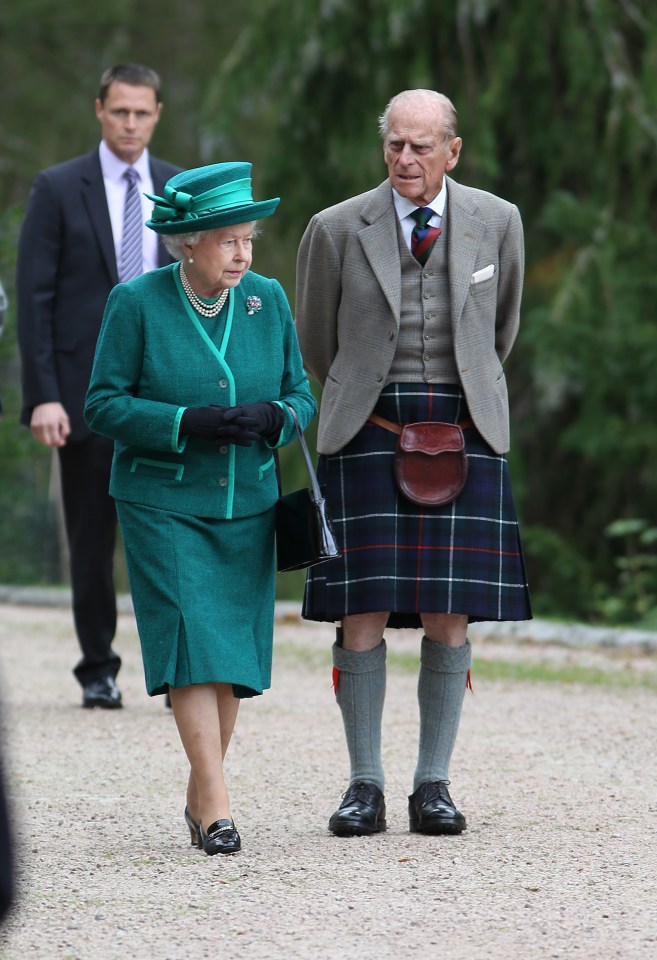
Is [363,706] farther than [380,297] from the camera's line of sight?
Yes

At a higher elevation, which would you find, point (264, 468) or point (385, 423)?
point (385, 423)

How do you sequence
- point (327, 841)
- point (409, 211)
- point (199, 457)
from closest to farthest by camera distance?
point (199, 457) < point (327, 841) < point (409, 211)

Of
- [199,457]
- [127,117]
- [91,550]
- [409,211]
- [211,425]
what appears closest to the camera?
[211,425]

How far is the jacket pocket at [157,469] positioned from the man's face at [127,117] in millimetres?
2343

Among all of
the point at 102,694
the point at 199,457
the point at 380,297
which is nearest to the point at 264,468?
the point at 199,457

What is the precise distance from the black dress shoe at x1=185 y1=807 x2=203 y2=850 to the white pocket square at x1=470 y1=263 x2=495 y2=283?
1434mm

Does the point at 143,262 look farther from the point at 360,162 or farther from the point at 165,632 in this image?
the point at 360,162

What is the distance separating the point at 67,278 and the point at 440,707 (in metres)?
2.50

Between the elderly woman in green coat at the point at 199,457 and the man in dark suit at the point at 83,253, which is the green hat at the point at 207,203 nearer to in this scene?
the elderly woman in green coat at the point at 199,457

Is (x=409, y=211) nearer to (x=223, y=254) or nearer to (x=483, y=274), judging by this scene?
(x=483, y=274)

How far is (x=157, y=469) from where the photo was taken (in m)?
4.20

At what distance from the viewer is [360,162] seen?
10648 mm

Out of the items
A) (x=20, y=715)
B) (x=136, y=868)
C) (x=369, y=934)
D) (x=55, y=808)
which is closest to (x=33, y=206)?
(x=20, y=715)

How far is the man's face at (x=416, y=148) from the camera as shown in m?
4.38
